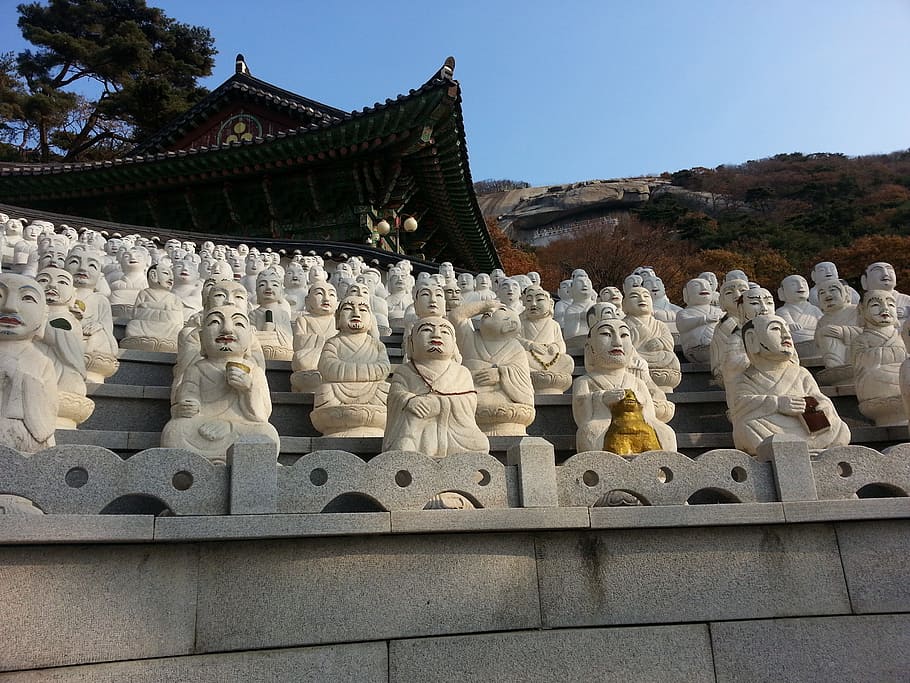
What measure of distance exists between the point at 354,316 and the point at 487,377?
1.41 m

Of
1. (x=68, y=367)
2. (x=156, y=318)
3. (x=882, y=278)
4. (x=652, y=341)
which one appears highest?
(x=882, y=278)

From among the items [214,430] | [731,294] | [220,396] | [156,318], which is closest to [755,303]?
[731,294]

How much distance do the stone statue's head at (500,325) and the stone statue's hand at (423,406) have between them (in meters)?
2.04

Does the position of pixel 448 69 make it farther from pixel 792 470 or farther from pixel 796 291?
pixel 792 470

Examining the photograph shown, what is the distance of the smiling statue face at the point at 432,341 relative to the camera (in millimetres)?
5816

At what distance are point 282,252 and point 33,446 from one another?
10776mm

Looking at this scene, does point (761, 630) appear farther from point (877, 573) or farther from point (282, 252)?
point (282, 252)

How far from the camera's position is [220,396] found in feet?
18.0

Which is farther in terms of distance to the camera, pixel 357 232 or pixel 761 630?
pixel 357 232

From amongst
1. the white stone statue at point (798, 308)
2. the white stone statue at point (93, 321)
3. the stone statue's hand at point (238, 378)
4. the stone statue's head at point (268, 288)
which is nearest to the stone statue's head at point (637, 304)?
the white stone statue at point (798, 308)

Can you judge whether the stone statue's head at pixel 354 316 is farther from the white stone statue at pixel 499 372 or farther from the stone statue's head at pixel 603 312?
the stone statue's head at pixel 603 312

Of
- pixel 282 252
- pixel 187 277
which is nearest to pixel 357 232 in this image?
pixel 282 252

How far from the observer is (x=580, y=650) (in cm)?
395

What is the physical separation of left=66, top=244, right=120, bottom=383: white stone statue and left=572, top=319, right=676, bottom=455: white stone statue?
4371 mm
